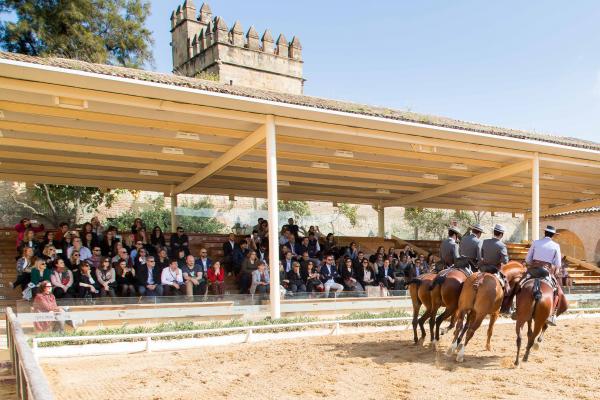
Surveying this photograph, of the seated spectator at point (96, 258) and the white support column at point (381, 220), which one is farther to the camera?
the white support column at point (381, 220)

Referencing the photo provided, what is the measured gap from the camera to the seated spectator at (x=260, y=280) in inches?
518

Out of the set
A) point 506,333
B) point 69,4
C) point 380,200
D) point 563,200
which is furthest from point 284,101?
point 69,4

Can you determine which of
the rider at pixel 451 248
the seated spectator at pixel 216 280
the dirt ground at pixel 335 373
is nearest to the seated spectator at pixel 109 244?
the seated spectator at pixel 216 280

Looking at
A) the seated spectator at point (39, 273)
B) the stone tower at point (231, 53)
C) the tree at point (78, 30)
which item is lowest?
the seated spectator at point (39, 273)

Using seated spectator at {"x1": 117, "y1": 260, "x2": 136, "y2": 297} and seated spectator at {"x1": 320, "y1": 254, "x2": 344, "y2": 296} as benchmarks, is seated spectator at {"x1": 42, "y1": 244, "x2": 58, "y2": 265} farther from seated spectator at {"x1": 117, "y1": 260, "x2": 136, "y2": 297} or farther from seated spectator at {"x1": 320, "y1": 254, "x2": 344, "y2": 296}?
seated spectator at {"x1": 320, "y1": 254, "x2": 344, "y2": 296}

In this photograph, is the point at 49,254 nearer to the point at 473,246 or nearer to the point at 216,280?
the point at 216,280

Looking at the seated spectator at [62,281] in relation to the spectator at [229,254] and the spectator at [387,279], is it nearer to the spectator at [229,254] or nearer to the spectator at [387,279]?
the spectator at [229,254]

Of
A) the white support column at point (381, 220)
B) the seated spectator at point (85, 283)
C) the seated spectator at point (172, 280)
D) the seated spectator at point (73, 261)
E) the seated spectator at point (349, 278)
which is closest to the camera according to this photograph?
the seated spectator at point (85, 283)

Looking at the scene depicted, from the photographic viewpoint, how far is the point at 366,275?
50.8 ft

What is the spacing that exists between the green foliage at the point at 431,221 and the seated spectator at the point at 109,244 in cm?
1158

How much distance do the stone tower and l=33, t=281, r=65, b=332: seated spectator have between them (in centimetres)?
4203

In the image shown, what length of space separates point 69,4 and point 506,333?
26252mm

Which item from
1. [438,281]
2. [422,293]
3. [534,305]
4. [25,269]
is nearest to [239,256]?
[25,269]

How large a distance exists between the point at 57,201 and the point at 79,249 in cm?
1442
